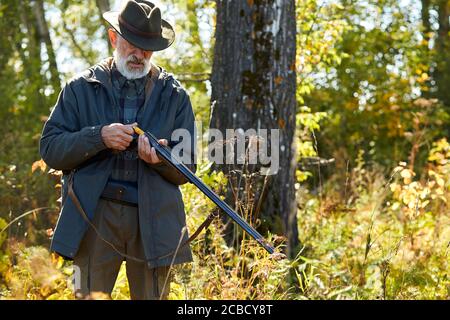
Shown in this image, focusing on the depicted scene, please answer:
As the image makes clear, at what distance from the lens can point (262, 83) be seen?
7.15 m

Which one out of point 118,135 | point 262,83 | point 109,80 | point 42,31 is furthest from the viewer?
point 42,31

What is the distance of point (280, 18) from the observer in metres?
7.22

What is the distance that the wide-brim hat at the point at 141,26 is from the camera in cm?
480

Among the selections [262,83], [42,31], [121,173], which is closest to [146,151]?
[121,173]

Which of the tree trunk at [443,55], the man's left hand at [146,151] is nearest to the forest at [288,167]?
the man's left hand at [146,151]

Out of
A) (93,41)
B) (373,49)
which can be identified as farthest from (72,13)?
(373,49)

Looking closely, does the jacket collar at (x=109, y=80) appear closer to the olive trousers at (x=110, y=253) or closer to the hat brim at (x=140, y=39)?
the hat brim at (x=140, y=39)

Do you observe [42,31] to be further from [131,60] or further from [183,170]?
[183,170]

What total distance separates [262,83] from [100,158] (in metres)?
2.63

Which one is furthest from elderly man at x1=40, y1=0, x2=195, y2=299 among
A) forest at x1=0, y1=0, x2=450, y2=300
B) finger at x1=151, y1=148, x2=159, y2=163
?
forest at x1=0, y1=0, x2=450, y2=300

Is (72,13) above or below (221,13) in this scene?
above

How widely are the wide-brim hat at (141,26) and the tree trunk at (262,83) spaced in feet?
7.06

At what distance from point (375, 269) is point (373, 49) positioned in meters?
10.4

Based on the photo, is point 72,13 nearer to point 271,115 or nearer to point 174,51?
point 174,51
